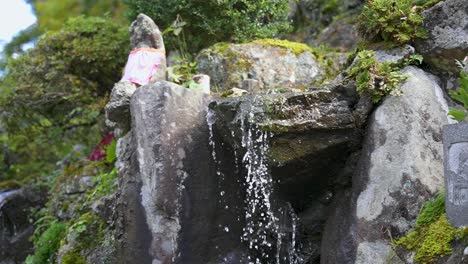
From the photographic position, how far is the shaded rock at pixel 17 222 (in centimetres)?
1082

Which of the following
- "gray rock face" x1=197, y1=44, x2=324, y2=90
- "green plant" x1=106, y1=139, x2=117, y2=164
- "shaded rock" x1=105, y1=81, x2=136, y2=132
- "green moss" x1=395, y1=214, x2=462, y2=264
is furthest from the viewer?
"green plant" x1=106, y1=139, x2=117, y2=164

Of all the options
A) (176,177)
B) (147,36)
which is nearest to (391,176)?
(176,177)

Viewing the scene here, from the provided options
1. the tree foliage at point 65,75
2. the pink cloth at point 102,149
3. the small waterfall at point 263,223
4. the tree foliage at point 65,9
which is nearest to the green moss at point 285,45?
the small waterfall at point 263,223

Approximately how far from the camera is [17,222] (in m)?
11.1

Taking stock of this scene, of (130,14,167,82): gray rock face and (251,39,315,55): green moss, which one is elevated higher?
(130,14,167,82): gray rock face

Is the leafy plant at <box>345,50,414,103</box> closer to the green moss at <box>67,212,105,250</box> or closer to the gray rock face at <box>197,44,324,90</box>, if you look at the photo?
the gray rock face at <box>197,44,324,90</box>

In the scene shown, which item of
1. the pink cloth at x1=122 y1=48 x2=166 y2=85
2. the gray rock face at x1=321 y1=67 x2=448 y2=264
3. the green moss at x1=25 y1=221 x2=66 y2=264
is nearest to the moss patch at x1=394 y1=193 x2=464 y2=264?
the gray rock face at x1=321 y1=67 x2=448 y2=264

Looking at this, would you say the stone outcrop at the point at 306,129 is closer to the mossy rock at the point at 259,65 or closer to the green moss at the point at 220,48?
the mossy rock at the point at 259,65

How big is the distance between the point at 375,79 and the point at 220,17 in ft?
11.6

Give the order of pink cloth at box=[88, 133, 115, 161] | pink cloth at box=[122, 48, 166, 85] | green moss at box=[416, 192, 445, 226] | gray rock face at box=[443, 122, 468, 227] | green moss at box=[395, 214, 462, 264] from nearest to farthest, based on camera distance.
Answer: gray rock face at box=[443, 122, 468, 227] < green moss at box=[395, 214, 462, 264] < green moss at box=[416, 192, 445, 226] < pink cloth at box=[122, 48, 166, 85] < pink cloth at box=[88, 133, 115, 161]

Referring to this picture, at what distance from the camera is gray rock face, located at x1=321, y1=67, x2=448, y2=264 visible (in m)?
5.30

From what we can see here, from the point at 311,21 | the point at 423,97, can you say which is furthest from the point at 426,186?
the point at 311,21

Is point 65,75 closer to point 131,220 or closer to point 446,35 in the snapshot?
point 131,220

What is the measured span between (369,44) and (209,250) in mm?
2845
